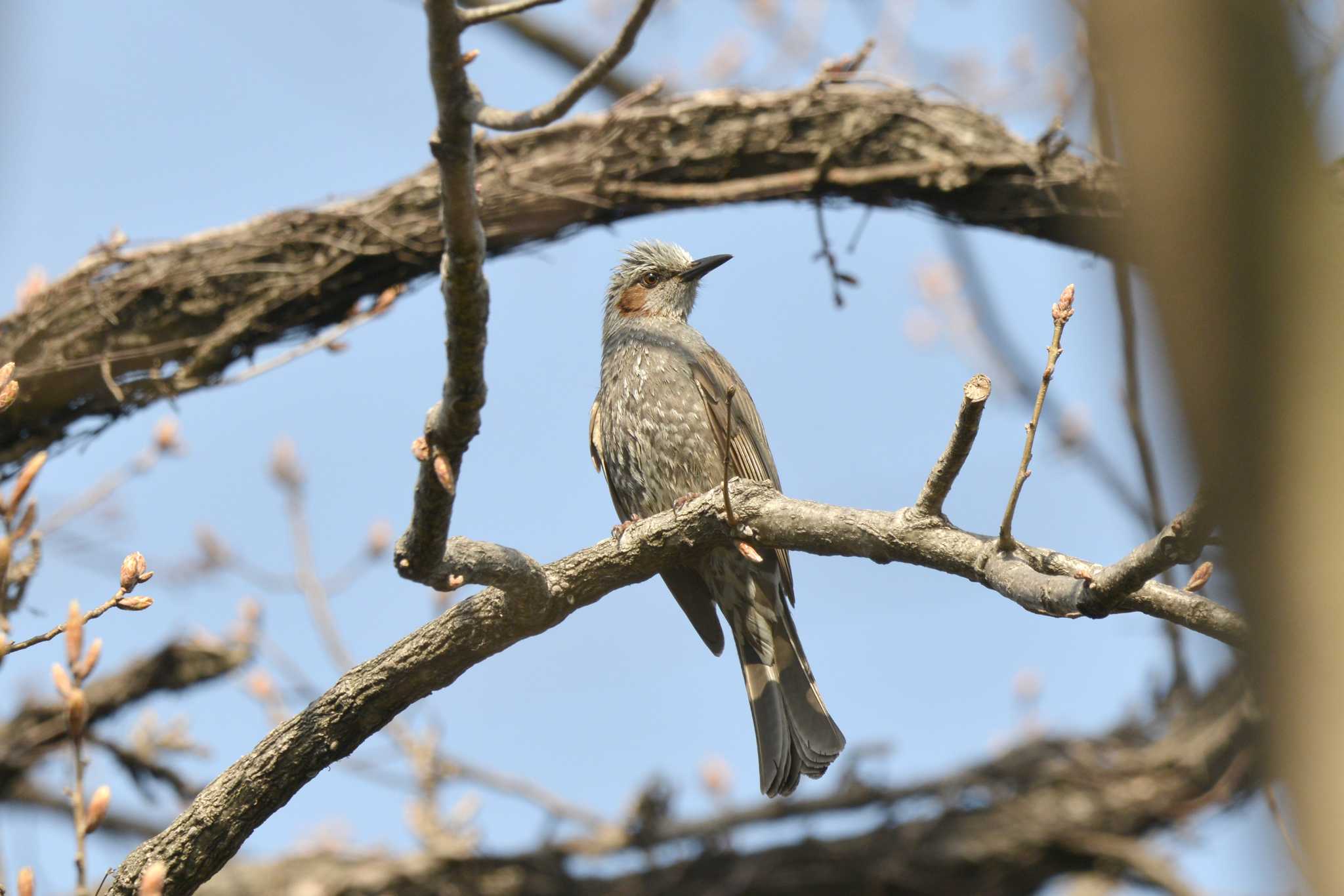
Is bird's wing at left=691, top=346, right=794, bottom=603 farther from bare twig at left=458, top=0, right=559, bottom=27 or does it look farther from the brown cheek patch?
bare twig at left=458, top=0, right=559, bottom=27

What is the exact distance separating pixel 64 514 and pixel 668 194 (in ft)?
9.19

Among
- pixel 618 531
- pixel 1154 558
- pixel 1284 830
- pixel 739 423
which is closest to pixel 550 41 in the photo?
pixel 739 423

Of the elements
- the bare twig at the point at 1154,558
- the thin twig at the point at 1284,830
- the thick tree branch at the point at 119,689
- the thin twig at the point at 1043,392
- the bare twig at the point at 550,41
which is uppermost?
the bare twig at the point at 550,41

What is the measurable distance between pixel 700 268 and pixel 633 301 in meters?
0.42

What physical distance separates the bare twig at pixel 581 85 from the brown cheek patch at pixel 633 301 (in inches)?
129

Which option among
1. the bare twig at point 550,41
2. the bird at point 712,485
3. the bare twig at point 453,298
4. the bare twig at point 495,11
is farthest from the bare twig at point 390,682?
the bare twig at point 550,41

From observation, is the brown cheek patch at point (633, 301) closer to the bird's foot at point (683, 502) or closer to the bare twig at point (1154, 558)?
the bird's foot at point (683, 502)

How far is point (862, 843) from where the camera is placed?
621cm

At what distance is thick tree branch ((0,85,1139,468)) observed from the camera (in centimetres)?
500

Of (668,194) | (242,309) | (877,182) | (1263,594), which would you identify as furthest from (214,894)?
(1263,594)

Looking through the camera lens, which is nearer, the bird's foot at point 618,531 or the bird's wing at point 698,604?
the bird's foot at point 618,531

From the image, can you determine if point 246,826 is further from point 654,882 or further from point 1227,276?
point 654,882

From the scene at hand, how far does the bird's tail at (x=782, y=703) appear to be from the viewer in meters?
4.27

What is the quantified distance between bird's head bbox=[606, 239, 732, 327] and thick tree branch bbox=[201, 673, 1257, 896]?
2.67m
